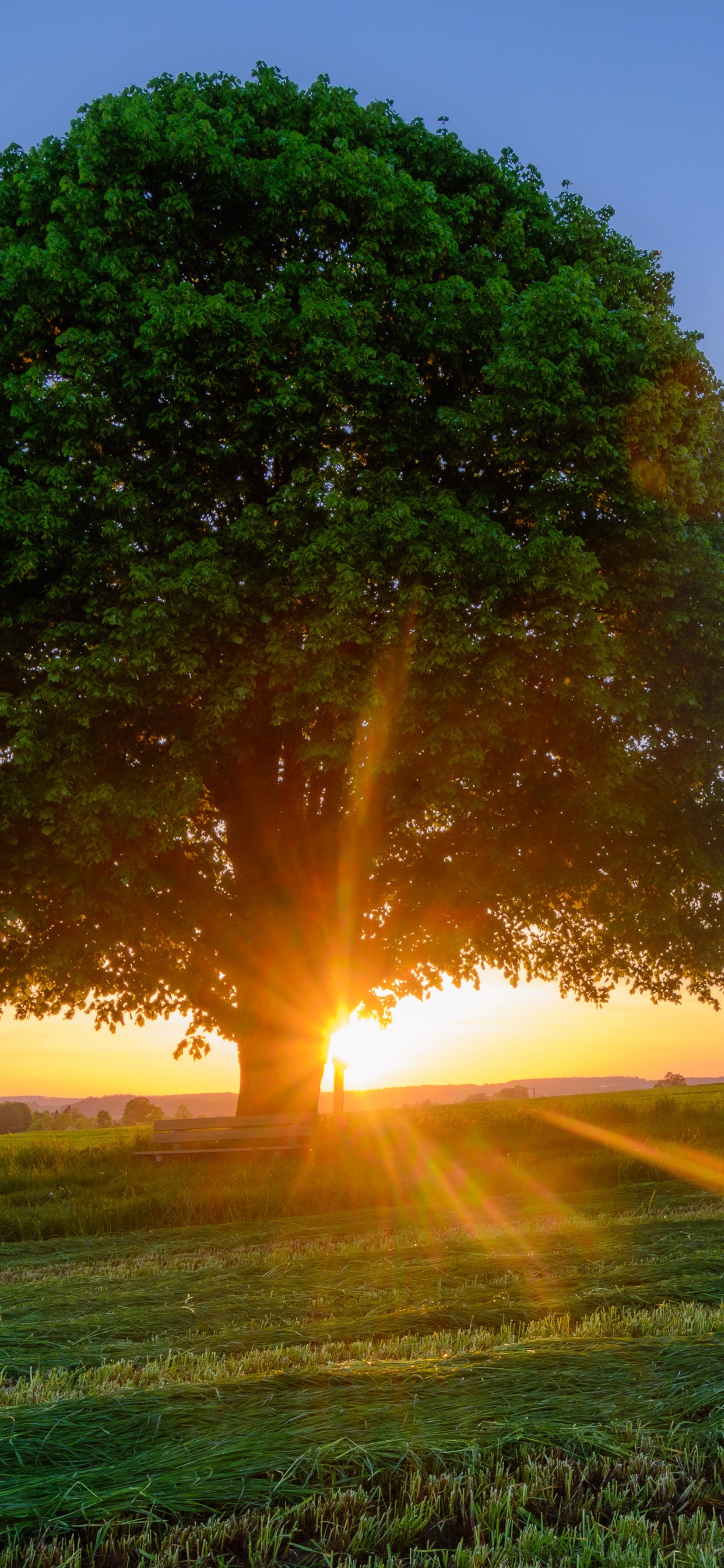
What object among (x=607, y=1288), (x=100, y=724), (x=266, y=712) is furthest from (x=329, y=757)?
(x=607, y=1288)

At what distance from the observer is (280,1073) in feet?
72.0

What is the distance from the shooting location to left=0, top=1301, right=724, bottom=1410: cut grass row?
18.2 ft

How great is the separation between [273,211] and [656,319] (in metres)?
6.61

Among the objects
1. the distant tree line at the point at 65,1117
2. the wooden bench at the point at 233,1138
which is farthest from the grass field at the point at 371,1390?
the distant tree line at the point at 65,1117

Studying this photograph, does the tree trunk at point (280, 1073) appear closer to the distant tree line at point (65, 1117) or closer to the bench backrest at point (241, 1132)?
the bench backrest at point (241, 1132)

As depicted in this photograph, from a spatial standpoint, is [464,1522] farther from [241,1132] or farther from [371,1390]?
[241,1132]

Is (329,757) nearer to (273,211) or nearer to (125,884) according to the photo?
(125,884)

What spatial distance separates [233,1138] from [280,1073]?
305 cm

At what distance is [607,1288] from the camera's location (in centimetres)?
827

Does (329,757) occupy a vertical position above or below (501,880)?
above

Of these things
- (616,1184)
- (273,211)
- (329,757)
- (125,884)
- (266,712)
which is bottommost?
(616,1184)

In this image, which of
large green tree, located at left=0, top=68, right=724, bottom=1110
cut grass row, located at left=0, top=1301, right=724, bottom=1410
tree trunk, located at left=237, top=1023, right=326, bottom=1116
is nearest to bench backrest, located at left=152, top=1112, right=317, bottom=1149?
tree trunk, located at left=237, top=1023, right=326, bottom=1116

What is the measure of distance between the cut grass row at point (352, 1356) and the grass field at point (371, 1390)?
30 millimetres

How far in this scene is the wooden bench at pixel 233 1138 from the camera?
18.9 m
